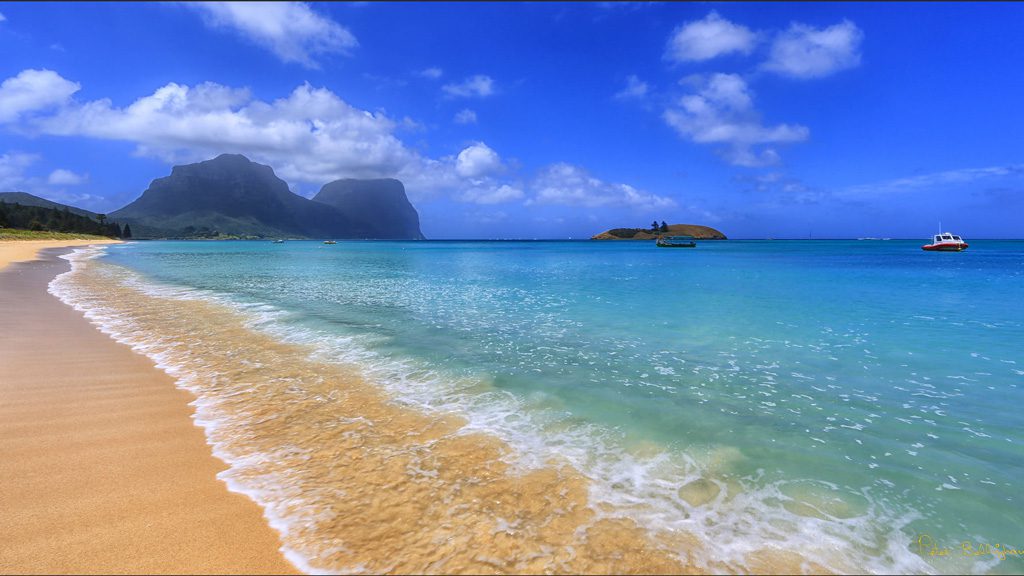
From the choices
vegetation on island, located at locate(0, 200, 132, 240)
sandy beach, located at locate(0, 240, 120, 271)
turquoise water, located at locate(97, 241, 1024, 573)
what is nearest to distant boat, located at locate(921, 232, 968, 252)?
turquoise water, located at locate(97, 241, 1024, 573)

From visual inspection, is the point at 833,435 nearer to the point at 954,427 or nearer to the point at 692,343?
the point at 954,427

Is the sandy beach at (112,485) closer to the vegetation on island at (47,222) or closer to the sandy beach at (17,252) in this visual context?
the sandy beach at (17,252)

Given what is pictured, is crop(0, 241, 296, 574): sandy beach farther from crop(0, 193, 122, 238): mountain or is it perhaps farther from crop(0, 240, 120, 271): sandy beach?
crop(0, 193, 122, 238): mountain

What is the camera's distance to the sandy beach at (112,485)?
13.4 feet

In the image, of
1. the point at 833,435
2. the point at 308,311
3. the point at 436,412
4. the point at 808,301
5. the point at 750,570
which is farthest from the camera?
the point at 808,301

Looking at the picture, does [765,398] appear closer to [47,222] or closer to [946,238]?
[946,238]

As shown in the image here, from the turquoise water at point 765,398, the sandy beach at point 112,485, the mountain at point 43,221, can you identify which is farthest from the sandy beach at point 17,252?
the mountain at point 43,221

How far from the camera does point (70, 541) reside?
13.9ft

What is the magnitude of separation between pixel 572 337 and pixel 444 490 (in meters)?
9.52

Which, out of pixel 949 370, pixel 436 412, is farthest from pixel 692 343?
pixel 436 412
